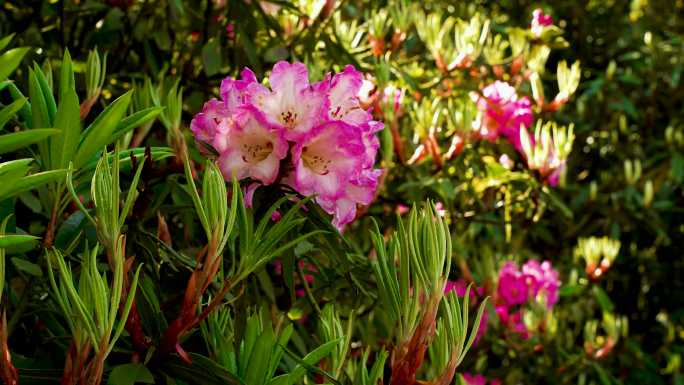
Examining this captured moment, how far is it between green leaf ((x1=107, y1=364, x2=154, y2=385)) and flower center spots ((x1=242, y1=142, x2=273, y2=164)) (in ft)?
0.84

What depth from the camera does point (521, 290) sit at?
6.56ft

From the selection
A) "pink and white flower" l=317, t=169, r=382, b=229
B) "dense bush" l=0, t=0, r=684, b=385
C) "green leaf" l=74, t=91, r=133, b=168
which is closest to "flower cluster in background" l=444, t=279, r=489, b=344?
"dense bush" l=0, t=0, r=684, b=385

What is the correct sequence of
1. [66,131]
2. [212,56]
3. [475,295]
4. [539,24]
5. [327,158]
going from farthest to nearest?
1. [539,24]
2. [475,295]
3. [212,56]
4. [327,158]
5. [66,131]

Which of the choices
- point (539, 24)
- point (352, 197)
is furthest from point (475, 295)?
point (352, 197)

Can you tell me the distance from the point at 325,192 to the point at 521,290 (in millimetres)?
1240

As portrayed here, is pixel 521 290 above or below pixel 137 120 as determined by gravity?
below

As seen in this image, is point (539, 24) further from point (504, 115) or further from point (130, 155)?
point (130, 155)

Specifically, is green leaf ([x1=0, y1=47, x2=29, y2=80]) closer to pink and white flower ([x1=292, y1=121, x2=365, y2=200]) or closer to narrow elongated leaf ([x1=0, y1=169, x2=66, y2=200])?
narrow elongated leaf ([x1=0, y1=169, x2=66, y2=200])

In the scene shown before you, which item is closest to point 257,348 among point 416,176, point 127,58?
point 416,176

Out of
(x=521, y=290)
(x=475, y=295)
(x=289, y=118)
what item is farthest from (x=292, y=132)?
(x=521, y=290)

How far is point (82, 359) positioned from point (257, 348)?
0.13 m

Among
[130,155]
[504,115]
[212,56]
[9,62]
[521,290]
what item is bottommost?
[521,290]

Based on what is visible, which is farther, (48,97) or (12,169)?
(48,97)

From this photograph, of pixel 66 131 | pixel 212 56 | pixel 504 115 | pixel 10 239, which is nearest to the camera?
pixel 10 239
